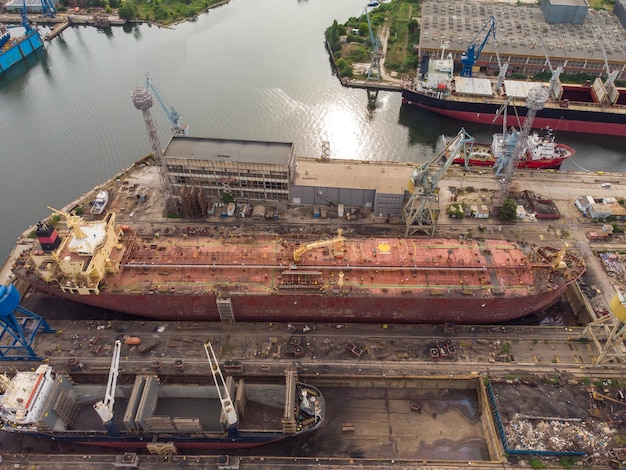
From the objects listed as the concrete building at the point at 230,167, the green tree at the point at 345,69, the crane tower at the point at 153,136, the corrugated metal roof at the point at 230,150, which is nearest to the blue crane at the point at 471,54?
the green tree at the point at 345,69

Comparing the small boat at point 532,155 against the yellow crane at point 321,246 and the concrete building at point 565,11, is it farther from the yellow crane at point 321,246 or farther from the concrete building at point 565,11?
the concrete building at point 565,11

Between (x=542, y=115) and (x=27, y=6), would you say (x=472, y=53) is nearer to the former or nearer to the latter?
(x=542, y=115)

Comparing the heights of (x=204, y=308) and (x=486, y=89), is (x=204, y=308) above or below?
below

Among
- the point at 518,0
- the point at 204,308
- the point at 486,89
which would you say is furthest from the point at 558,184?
the point at 518,0

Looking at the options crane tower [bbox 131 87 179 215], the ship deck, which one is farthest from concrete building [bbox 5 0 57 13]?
Answer: the ship deck

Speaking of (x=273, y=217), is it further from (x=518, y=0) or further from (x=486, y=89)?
(x=518, y=0)

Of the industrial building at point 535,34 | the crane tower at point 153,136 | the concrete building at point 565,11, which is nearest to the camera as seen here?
the crane tower at point 153,136
